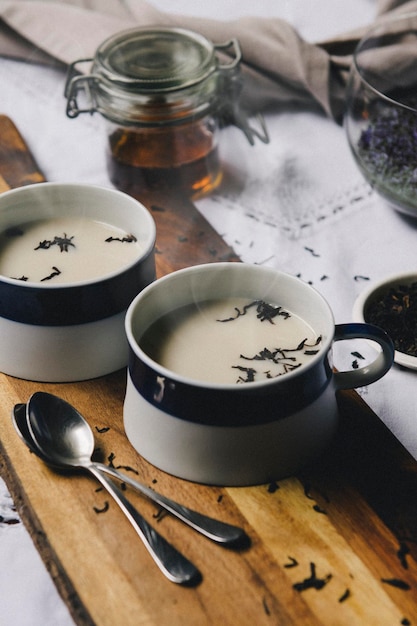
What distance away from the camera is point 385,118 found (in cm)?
112

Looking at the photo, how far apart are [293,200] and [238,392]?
0.66m

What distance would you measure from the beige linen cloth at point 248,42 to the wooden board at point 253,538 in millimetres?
765

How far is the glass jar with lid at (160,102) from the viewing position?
3.76 feet

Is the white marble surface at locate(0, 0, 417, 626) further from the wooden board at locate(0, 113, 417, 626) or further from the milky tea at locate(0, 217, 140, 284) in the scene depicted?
the milky tea at locate(0, 217, 140, 284)

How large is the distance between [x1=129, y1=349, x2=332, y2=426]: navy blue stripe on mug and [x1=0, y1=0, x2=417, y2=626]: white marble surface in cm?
23

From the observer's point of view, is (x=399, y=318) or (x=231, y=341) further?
(x=399, y=318)

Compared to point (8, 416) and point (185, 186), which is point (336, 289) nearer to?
point (185, 186)

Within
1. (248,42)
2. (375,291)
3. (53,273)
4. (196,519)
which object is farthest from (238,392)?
(248,42)

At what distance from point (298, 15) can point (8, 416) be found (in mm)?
1167

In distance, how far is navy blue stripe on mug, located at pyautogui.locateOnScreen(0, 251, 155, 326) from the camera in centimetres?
75

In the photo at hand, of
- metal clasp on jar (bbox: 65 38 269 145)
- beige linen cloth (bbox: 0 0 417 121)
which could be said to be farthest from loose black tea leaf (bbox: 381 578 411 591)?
beige linen cloth (bbox: 0 0 417 121)

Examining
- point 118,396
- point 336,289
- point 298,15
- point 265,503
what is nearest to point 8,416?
point 118,396

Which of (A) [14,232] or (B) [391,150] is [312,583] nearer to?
(A) [14,232]

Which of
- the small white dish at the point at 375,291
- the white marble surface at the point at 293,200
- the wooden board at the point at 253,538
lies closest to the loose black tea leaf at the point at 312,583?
the wooden board at the point at 253,538
